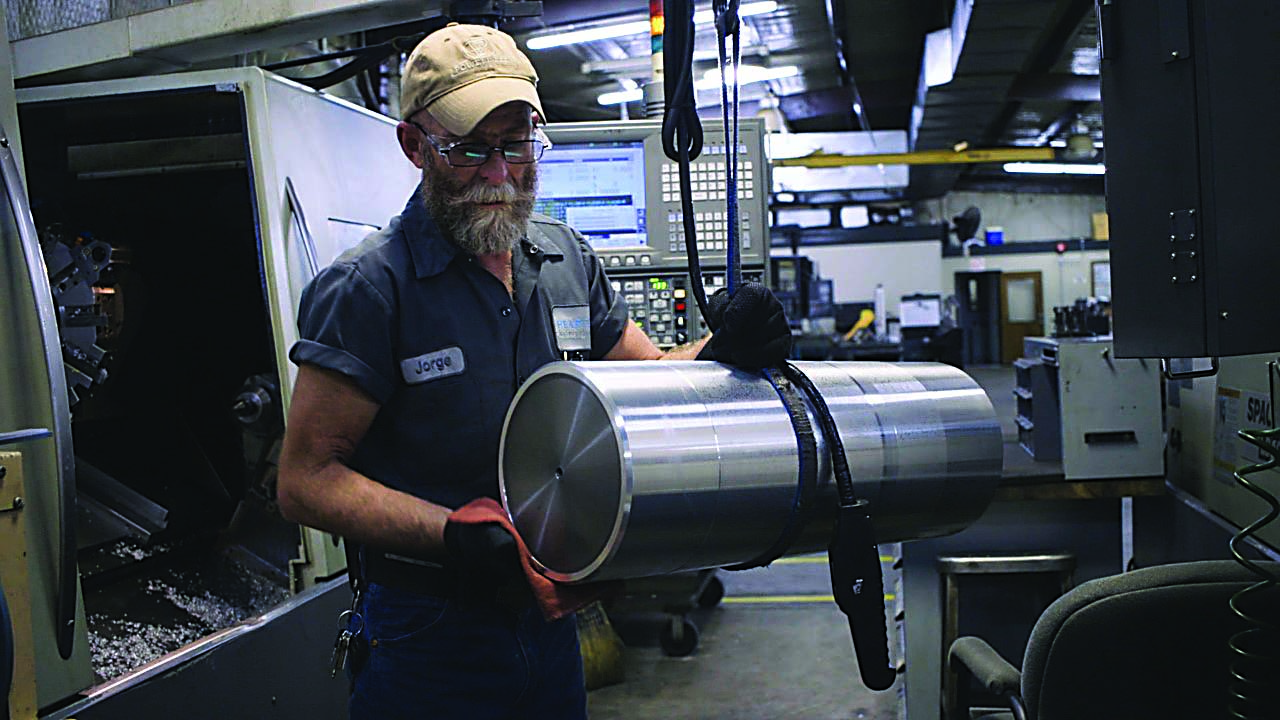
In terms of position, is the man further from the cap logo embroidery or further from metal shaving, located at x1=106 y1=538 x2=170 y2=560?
metal shaving, located at x1=106 y1=538 x2=170 y2=560

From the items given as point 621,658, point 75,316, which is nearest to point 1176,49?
point 75,316

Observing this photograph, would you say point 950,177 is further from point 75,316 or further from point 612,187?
point 75,316

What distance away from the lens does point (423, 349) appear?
150 cm

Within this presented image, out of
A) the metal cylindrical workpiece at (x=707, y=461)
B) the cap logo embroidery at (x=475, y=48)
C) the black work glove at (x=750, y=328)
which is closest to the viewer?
the metal cylindrical workpiece at (x=707, y=461)

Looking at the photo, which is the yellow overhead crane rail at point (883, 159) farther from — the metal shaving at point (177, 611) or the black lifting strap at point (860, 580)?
the black lifting strap at point (860, 580)

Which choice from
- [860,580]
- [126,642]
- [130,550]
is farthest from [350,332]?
[130,550]

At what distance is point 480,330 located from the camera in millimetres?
1553

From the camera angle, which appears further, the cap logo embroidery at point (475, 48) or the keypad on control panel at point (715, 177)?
the keypad on control panel at point (715, 177)

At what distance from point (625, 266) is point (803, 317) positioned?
7.33m

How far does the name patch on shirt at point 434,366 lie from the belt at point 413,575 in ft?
0.81

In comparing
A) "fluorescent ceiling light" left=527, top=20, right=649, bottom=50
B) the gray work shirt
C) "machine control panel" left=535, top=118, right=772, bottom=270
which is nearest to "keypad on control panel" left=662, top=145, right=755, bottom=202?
"machine control panel" left=535, top=118, right=772, bottom=270

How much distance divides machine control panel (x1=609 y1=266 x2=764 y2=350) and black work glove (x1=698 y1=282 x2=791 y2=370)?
1644mm

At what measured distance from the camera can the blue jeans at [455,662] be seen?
148 centimetres

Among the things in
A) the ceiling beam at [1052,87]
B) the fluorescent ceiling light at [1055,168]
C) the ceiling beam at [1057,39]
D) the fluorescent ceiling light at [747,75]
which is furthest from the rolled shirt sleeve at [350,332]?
the fluorescent ceiling light at [1055,168]
